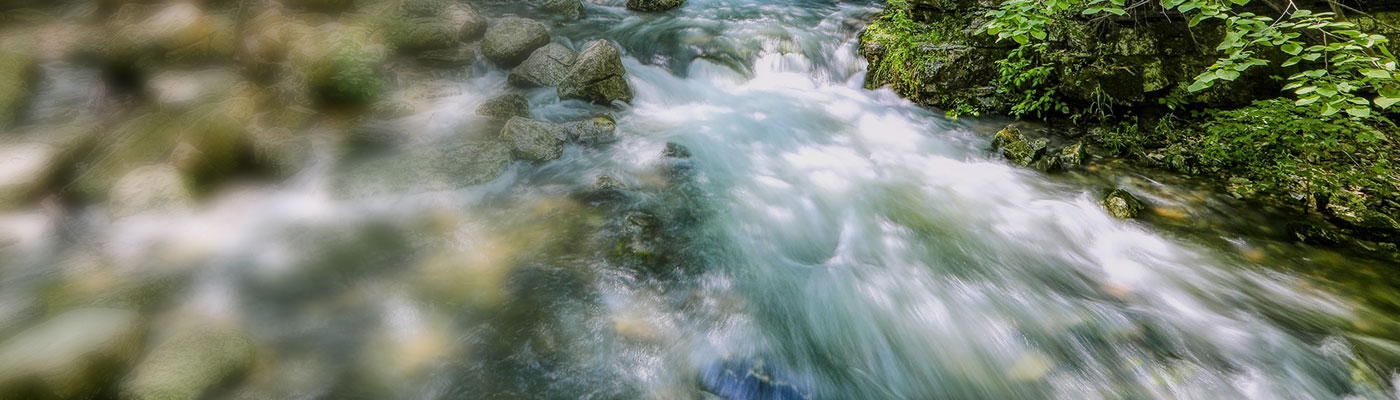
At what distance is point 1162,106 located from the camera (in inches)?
183

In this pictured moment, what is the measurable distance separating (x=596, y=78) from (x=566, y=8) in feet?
12.8

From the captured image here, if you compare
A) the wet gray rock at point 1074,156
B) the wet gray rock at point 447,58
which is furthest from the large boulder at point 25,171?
the wet gray rock at point 1074,156

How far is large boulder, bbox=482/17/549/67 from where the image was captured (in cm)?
653

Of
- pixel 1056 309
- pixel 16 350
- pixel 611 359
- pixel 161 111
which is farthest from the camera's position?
pixel 161 111

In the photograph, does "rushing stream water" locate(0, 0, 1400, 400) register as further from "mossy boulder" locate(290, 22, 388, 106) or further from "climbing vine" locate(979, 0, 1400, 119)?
"climbing vine" locate(979, 0, 1400, 119)

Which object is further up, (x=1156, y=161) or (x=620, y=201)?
(x=1156, y=161)

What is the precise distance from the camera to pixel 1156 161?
4.43m

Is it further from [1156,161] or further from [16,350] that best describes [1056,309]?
[16,350]

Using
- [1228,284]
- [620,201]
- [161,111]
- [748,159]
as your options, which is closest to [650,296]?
[620,201]

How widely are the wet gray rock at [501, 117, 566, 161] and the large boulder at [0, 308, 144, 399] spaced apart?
9.33ft

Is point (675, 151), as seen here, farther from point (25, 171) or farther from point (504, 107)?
point (25, 171)

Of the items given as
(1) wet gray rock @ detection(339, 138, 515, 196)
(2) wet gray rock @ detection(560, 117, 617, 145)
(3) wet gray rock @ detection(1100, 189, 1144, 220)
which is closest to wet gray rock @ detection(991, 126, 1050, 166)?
(3) wet gray rock @ detection(1100, 189, 1144, 220)

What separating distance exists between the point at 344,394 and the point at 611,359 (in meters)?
1.43

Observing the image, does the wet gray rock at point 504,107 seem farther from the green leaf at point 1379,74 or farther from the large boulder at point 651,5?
the green leaf at point 1379,74
